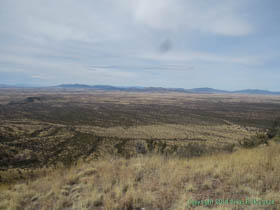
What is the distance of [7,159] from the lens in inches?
530

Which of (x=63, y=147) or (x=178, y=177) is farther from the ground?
(x=178, y=177)

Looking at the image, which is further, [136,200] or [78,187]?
[78,187]

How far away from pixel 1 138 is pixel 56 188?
22167mm

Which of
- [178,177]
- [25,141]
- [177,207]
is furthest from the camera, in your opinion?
[25,141]

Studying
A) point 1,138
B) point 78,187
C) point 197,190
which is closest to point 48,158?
point 1,138

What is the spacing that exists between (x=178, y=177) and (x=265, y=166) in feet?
8.27

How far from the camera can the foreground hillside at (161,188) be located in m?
3.18

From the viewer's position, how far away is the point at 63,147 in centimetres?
1758

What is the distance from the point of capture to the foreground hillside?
125 inches

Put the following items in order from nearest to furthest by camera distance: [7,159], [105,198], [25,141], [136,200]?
1. [136,200]
2. [105,198]
3. [7,159]
4. [25,141]

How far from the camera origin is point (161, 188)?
3.69 metres

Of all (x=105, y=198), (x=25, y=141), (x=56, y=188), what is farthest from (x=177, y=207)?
(x=25, y=141)

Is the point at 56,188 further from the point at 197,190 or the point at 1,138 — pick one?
the point at 1,138

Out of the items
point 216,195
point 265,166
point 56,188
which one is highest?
point 265,166
